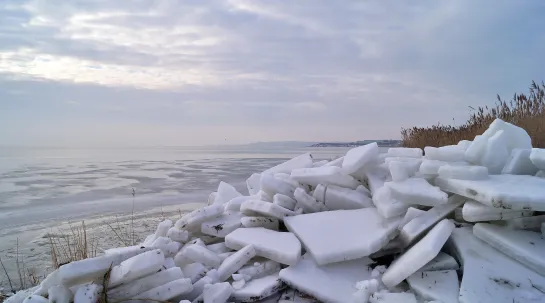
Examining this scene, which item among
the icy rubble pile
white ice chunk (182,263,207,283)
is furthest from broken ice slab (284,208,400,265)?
white ice chunk (182,263,207,283)

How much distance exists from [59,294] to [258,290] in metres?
1.10

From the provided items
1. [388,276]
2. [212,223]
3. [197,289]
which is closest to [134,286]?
[197,289]

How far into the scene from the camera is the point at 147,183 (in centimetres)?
1002

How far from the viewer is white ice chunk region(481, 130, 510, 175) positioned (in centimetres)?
292

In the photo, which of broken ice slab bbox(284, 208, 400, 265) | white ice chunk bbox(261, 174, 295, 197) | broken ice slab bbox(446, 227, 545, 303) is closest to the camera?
broken ice slab bbox(446, 227, 545, 303)

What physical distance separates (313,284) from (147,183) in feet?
27.5

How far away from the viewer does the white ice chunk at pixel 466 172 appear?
2.63 metres

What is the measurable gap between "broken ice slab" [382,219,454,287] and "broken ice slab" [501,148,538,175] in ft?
2.81

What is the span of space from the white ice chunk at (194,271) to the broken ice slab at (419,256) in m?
1.15

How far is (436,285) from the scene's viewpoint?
2146 millimetres

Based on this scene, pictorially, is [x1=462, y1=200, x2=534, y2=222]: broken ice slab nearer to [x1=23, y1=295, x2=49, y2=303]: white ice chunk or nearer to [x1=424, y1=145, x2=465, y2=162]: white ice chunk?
[x1=424, y1=145, x2=465, y2=162]: white ice chunk

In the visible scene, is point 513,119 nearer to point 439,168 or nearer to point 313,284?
point 439,168

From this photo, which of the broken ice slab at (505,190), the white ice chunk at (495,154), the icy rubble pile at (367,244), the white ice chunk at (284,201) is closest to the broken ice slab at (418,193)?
the icy rubble pile at (367,244)

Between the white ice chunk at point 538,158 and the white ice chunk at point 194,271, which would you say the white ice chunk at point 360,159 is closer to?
the white ice chunk at point 538,158
